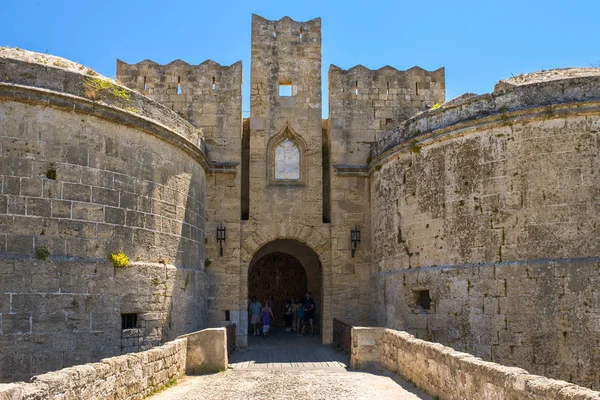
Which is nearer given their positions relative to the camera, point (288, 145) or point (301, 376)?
point (301, 376)

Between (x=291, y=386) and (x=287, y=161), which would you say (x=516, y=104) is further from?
(x=287, y=161)

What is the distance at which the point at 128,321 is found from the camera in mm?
10875

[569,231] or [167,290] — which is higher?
[569,231]

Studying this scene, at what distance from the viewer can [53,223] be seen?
31.9 feet

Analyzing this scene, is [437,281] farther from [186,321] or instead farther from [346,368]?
[186,321]

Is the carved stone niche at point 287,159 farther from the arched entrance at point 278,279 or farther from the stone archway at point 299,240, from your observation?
the arched entrance at point 278,279

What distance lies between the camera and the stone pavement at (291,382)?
25.3ft

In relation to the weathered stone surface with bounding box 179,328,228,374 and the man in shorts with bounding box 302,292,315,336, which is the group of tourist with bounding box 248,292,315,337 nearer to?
the man in shorts with bounding box 302,292,315,336

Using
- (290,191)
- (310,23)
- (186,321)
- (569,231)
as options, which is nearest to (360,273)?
(290,191)

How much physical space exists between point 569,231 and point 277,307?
36.9ft

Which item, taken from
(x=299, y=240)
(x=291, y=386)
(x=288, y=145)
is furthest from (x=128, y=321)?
(x=288, y=145)

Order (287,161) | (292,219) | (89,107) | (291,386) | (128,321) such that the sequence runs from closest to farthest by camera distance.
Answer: (291,386)
(89,107)
(128,321)
(292,219)
(287,161)

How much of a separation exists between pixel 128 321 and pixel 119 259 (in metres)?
1.22

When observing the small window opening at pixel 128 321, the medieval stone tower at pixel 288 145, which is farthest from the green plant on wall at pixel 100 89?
the medieval stone tower at pixel 288 145
